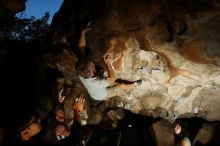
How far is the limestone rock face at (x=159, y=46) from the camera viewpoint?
555cm

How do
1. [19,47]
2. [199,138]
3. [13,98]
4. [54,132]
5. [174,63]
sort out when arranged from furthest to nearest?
[19,47] → [13,98] → [199,138] → [174,63] → [54,132]

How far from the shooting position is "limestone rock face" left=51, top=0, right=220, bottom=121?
5.55 meters

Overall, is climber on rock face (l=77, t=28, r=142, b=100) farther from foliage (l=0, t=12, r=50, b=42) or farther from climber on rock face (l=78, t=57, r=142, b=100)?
foliage (l=0, t=12, r=50, b=42)

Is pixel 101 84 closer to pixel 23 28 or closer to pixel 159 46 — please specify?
pixel 159 46

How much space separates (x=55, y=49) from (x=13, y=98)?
2398 millimetres

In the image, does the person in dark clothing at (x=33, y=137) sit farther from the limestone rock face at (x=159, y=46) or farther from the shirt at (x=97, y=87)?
the limestone rock face at (x=159, y=46)

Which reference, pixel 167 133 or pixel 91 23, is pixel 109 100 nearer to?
pixel 167 133

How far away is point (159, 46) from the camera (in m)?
6.11

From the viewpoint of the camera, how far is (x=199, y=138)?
7.75m

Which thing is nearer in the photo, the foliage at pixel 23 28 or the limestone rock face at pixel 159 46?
the limestone rock face at pixel 159 46

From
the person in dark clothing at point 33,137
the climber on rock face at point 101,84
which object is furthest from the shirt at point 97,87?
the person in dark clothing at point 33,137

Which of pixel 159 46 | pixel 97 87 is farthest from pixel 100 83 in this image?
pixel 159 46

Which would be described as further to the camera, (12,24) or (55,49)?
(12,24)

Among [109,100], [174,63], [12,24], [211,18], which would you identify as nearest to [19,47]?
[12,24]
